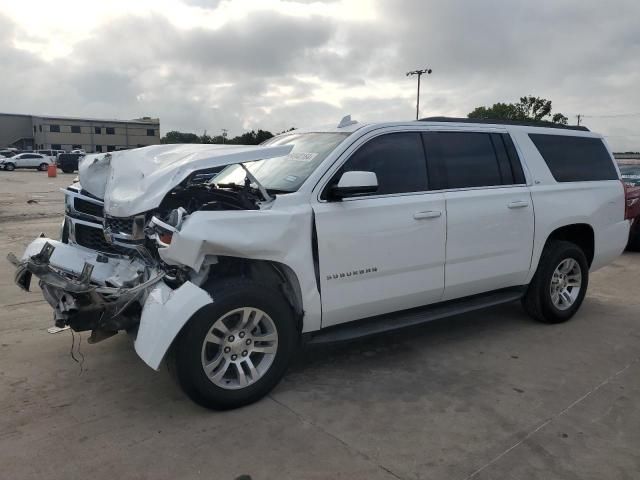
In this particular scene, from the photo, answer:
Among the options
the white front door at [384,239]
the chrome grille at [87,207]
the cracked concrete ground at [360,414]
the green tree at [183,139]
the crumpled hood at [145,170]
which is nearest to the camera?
the cracked concrete ground at [360,414]

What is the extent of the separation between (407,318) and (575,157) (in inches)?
103

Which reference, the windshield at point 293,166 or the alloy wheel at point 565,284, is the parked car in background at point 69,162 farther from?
the alloy wheel at point 565,284

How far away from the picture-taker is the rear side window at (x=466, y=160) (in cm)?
428

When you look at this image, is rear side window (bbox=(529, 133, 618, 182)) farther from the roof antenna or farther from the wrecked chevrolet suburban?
the roof antenna

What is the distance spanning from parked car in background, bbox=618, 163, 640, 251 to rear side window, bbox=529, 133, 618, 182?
393 mm

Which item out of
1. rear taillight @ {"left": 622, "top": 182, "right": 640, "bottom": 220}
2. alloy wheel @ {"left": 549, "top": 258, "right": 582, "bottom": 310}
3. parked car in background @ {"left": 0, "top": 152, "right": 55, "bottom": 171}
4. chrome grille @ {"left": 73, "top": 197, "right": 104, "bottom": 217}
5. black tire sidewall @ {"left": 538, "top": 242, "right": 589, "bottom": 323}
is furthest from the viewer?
parked car in background @ {"left": 0, "top": 152, "right": 55, "bottom": 171}

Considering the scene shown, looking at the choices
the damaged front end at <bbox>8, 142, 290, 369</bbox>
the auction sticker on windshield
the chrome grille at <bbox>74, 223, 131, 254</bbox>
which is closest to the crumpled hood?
the damaged front end at <bbox>8, 142, 290, 369</bbox>

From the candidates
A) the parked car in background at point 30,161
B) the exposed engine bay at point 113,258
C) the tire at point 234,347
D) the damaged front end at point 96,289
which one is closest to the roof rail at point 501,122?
the exposed engine bay at point 113,258

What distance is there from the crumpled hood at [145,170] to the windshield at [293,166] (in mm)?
288

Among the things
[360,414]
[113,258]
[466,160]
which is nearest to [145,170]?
[113,258]

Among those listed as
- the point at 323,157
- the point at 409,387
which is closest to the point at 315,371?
the point at 409,387

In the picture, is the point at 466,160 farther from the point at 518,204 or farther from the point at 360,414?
the point at 360,414

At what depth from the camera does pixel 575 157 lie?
17.3 ft

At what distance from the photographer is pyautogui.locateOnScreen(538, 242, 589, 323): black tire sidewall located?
16.4 ft
